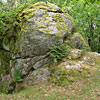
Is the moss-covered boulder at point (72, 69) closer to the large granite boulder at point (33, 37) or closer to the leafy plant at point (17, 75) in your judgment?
the large granite boulder at point (33, 37)

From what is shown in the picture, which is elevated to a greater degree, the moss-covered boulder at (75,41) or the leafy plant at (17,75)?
the moss-covered boulder at (75,41)

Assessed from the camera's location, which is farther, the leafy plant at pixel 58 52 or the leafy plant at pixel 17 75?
the leafy plant at pixel 17 75

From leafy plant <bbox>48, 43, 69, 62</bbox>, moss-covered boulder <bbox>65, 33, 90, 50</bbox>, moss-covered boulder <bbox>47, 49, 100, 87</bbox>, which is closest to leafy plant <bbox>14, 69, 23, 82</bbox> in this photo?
moss-covered boulder <bbox>47, 49, 100, 87</bbox>

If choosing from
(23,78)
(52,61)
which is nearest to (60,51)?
(52,61)

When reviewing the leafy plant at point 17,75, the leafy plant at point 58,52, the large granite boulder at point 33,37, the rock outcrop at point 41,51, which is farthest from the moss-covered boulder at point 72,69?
the leafy plant at point 17,75

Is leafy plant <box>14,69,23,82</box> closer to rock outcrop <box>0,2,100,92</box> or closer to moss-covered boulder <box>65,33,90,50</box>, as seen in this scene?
rock outcrop <box>0,2,100,92</box>

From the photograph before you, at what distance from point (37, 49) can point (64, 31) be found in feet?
8.15

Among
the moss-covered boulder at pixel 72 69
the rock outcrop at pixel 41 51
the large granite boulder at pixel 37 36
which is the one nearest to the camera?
the moss-covered boulder at pixel 72 69

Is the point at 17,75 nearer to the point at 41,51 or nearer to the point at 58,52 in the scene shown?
the point at 41,51

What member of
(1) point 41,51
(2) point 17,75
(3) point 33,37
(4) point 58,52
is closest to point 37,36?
(3) point 33,37

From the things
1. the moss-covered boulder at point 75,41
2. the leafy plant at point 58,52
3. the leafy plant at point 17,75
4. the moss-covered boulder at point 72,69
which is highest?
the moss-covered boulder at point 75,41

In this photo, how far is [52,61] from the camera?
7.20 m

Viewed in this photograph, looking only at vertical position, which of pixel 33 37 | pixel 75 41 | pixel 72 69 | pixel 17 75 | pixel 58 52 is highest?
pixel 33 37

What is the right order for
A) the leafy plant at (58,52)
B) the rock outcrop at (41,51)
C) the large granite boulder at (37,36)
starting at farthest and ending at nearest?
the large granite boulder at (37,36)
the leafy plant at (58,52)
the rock outcrop at (41,51)
